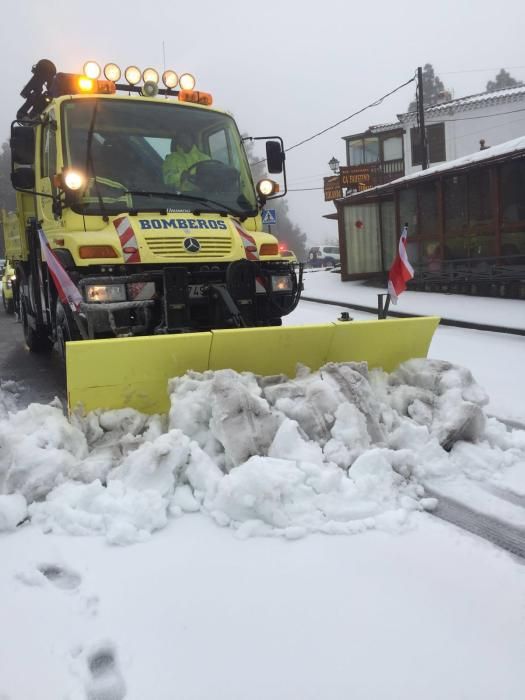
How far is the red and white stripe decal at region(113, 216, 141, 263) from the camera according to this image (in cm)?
463

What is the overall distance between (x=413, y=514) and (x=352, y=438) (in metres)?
0.61

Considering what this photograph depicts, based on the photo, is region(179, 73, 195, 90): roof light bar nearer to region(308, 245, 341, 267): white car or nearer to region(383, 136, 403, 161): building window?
region(383, 136, 403, 161): building window

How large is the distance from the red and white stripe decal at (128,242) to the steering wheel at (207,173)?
3.25 ft

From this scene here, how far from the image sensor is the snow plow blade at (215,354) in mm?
3703

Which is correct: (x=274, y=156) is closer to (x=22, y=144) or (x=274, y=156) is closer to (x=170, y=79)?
(x=170, y=79)

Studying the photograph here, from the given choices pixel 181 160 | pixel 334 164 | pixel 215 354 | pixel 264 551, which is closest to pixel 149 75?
pixel 181 160

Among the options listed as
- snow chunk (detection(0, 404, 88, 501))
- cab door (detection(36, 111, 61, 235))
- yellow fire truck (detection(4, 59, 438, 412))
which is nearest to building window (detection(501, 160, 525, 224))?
yellow fire truck (detection(4, 59, 438, 412))

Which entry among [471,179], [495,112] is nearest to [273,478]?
[471,179]

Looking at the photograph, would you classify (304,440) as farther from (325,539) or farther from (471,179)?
(471,179)

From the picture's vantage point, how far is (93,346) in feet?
12.0

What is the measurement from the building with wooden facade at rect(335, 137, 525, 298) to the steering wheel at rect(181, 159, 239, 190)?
32.4 feet

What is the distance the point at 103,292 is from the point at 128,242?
1.56 feet

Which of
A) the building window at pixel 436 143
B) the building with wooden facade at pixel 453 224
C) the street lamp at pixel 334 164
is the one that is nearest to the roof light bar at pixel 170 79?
the building with wooden facade at pixel 453 224

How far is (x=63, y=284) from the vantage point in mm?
4758
